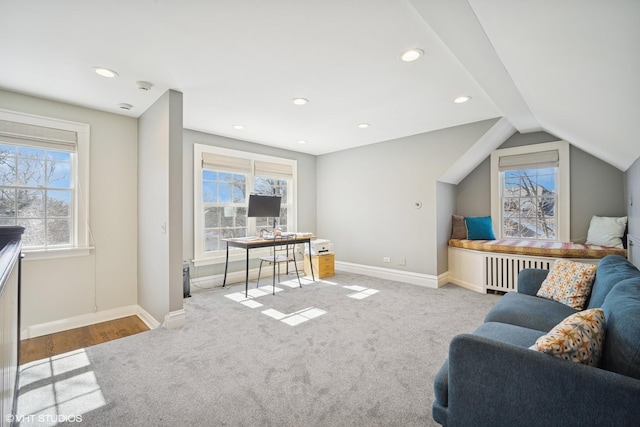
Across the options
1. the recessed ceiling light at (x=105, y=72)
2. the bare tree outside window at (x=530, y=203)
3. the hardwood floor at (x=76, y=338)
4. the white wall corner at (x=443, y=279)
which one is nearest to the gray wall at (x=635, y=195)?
the bare tree outside window at (x=530, y=203)

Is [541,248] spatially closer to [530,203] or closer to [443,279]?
[530,203]

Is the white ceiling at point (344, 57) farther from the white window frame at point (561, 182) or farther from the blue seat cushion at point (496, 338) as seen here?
the blue seat cushion at point (496, 338)

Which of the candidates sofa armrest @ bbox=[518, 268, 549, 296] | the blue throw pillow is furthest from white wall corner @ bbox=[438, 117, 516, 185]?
sofa armrest @ bbox=[518, 268, 549, 296]

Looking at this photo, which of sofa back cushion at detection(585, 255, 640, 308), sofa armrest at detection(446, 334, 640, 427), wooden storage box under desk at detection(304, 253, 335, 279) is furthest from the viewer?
wooden storage box under desk at detection(304, 253, 335, 279)

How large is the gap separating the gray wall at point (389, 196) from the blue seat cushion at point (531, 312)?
2128mm

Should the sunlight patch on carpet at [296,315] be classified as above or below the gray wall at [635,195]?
below

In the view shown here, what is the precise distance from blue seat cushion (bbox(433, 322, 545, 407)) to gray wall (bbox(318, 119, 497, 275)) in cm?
266

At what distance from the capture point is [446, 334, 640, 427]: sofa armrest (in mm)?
929

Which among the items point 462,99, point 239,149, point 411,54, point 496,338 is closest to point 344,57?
point 411,54

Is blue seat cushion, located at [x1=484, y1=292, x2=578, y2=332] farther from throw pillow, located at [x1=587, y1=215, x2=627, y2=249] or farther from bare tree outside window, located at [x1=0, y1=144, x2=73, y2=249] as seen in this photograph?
bare tree outside window, located at [x1=0, y1=144, x2=73, y2=249]

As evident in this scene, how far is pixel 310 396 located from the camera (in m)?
1.78

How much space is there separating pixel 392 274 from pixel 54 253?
4.47 metres

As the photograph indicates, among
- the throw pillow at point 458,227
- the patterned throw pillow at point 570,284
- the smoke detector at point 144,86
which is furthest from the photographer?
the throw pillow at point 458,227

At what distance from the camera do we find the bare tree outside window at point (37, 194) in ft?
9.02
